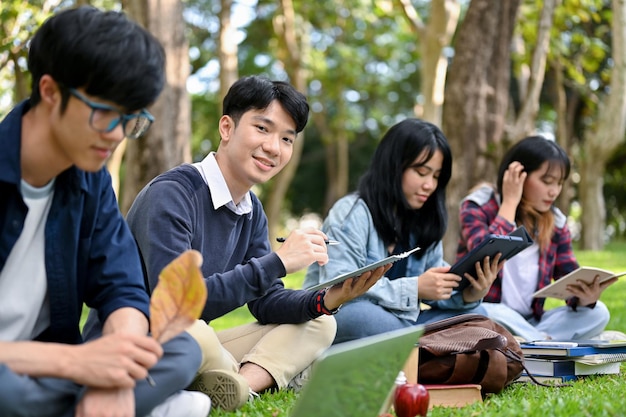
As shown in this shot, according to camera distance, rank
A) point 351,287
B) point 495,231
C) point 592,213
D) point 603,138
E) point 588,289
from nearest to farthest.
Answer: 1. point 351,287
2. point 588,289
3. point 495,231
4. point 603,138
5. point 592,213

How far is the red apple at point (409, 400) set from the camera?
2.82 metres

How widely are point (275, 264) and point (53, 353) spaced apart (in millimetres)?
1059

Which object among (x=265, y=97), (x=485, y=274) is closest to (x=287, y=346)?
(x=265, y=97)

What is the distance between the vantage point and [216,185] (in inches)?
135

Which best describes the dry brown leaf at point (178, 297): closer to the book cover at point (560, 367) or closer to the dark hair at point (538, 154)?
the book cover at point (560, 367)

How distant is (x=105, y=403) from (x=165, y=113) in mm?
5210

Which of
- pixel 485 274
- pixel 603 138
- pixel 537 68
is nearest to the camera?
pixel 485 274

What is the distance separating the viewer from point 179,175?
3365mm

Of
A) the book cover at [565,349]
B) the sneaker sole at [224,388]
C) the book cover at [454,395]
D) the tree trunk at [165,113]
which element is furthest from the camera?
the tree trunk at [165,113]

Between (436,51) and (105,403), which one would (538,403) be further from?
(436,51)

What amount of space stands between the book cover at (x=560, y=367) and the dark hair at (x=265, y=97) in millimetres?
1576

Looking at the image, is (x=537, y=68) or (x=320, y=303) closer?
(x=320, y=303)

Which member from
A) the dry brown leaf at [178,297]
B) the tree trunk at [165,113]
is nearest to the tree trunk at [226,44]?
the tree trunk at [165,113]

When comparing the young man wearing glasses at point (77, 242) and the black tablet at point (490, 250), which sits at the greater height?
the young man wearing glasses at point (77, 242)
